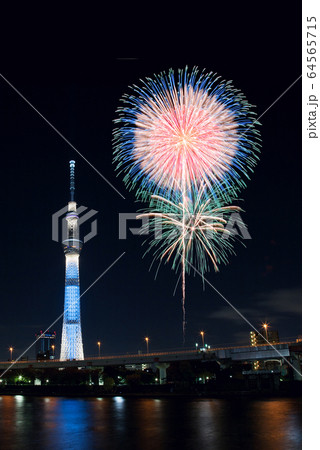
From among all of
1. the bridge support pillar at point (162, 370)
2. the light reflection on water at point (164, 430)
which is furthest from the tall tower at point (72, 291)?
the light reflection on water at point (164, 430)

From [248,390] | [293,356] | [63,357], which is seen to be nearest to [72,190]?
[63,357]

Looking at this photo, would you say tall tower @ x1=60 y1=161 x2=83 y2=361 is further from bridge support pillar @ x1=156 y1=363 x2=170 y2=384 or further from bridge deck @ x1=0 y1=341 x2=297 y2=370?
bridge support pillar @ x1=156 y1=363 x2=170 y2=384

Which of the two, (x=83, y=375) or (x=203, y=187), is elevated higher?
(x=203, y=187)

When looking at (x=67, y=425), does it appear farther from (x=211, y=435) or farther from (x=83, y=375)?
(x=83, y=375)

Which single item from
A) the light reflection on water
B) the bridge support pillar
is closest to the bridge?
the bridge support pillar

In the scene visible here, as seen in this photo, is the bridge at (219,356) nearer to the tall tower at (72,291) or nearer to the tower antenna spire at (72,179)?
the tall tower at (72,291)
